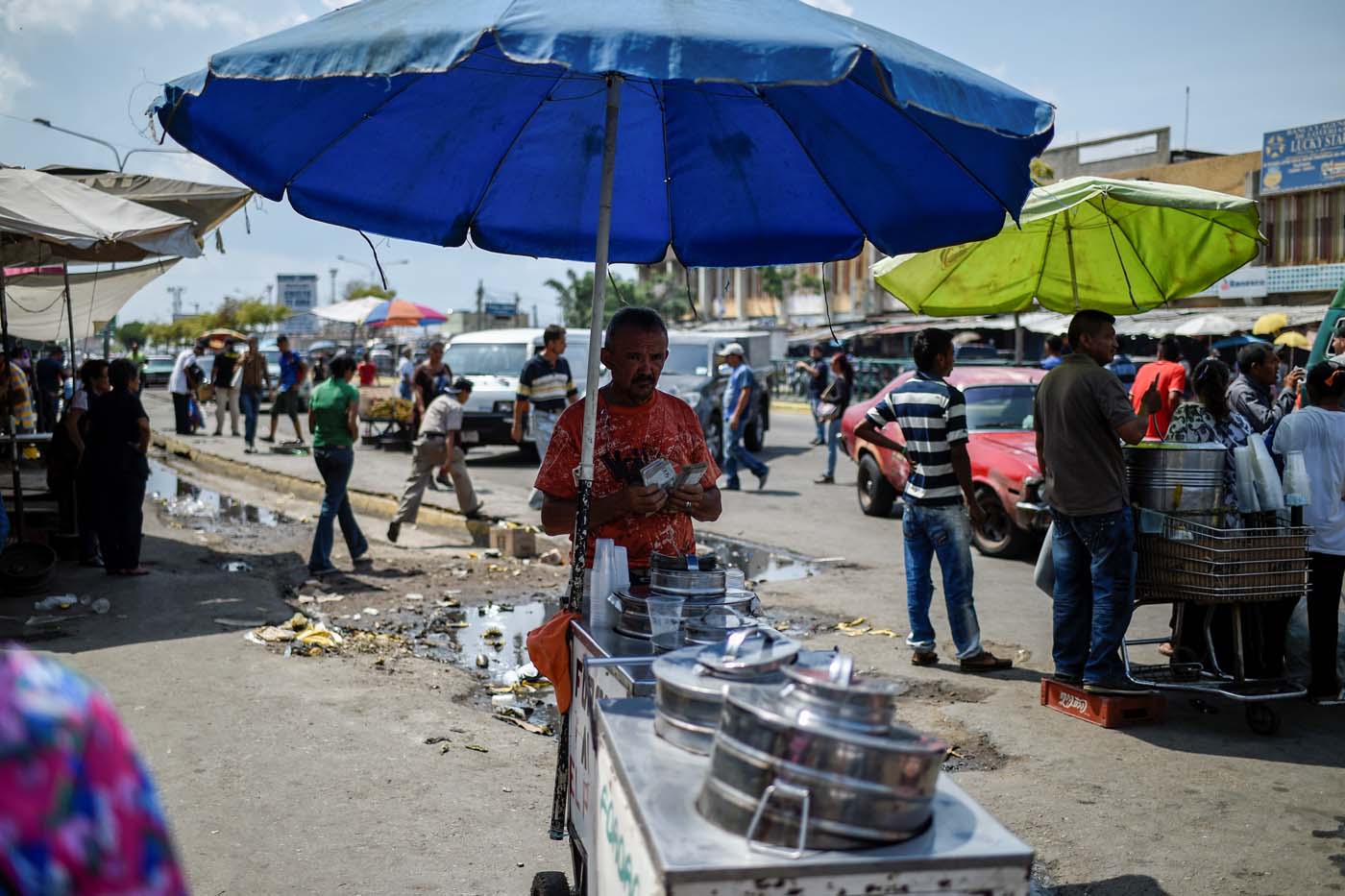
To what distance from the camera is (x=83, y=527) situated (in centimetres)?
966

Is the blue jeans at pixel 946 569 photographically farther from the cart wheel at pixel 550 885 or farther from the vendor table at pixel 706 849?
the vendor table at pixel 706 849

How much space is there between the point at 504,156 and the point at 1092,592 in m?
3.79

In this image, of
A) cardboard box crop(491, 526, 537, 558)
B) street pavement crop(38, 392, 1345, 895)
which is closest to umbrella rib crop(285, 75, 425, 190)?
street pavement crop(38, 392, 1345, 895)

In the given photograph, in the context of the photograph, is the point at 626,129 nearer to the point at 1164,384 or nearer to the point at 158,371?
the point at 1164,384

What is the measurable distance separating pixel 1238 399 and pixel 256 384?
17.8m

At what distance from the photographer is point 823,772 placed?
190 cm

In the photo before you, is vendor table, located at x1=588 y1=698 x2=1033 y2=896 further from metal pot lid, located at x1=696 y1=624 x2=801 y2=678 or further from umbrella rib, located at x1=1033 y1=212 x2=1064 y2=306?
umbrella rib, located at x1=1033 y1=212 x2=1064 y2=306

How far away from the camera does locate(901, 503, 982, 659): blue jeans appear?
22.5 feet

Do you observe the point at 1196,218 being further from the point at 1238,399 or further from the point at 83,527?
the point at 83,527

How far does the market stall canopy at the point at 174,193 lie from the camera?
9812 millimetres

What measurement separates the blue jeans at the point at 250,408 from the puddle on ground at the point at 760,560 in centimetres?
1179

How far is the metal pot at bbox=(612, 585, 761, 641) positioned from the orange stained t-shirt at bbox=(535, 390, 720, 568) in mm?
370

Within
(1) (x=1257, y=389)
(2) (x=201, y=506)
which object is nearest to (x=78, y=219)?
(2) (x=201, y=506)

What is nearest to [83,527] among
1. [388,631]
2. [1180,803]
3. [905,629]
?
[388,631]
